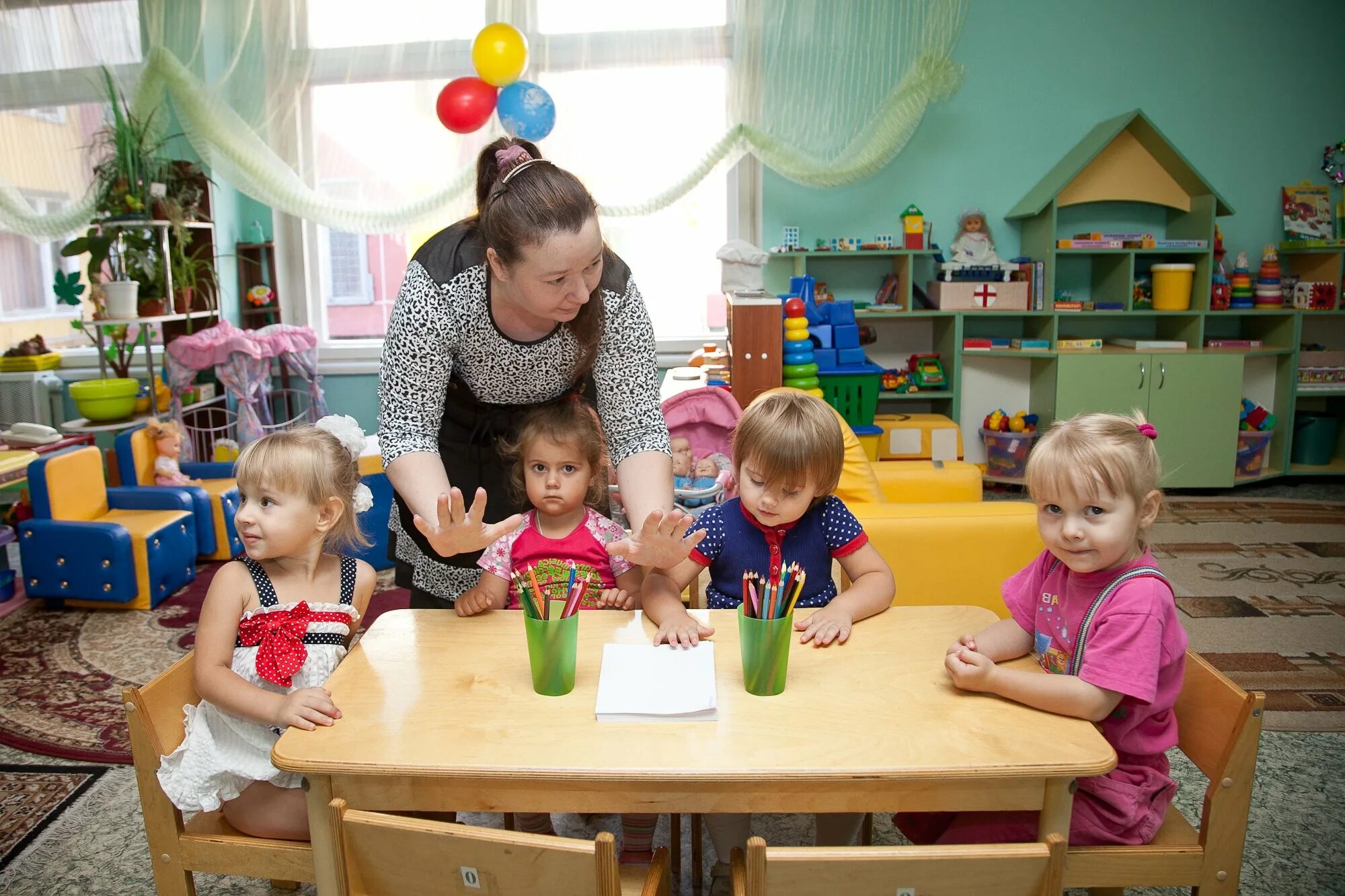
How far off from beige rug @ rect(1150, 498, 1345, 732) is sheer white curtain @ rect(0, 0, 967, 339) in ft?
7.41

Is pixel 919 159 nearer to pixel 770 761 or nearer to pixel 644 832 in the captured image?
pixel 644 832

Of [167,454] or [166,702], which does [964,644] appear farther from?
[167,454]

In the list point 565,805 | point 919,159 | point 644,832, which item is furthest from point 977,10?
point 565,805

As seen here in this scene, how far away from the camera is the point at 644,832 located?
1699 millimetres

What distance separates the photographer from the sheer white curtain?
15.9 feet

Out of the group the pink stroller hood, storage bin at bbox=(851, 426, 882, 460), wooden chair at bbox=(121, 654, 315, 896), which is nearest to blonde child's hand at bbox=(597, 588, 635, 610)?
wooden chair at bbox=(121, 654, 315, 896)

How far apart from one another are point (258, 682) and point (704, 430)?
6.32ft

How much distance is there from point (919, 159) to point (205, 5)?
3635mm

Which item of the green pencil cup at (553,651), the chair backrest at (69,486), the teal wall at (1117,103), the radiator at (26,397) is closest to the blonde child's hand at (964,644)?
the green pencil cup at (553,651)

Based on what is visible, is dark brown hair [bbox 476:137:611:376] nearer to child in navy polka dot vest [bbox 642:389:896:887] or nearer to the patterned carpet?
child in navy polka dot vest [bbox 642:389:896:887]

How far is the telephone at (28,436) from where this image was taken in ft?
12.9

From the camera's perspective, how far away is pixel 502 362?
1741mm

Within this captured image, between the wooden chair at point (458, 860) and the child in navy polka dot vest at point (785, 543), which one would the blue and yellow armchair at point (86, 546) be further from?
the wooden chair at point (458, 860)

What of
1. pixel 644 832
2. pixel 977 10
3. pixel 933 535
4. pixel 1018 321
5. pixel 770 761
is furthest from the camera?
pixel 1018 321
